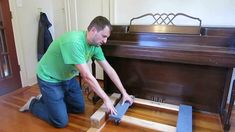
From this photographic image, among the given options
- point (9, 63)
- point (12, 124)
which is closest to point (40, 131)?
point (12, 124)

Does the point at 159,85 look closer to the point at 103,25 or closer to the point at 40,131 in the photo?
the point at 103,25

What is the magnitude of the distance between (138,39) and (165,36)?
0.94 feet

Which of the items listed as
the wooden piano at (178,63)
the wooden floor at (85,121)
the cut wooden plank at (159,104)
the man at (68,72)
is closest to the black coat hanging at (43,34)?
the wooden floor at (85,121)

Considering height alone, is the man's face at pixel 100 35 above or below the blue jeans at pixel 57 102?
above

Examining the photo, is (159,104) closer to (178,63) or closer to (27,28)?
(178,63)

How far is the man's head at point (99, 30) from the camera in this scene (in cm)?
142

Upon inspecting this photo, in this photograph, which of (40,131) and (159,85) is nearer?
(40,131)

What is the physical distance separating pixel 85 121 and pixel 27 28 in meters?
1.61

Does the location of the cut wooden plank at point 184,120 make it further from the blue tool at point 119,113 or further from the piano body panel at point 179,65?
the blue tool at point 119,113

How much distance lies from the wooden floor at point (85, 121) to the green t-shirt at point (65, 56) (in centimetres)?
46

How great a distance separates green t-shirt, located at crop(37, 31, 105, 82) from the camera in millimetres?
1446

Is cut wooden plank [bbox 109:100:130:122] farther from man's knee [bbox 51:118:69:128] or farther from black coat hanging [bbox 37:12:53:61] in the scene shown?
black coat hanging [bbox 37:12:53:61]

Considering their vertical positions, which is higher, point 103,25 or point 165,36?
point 103,25

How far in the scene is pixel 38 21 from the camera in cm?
274
